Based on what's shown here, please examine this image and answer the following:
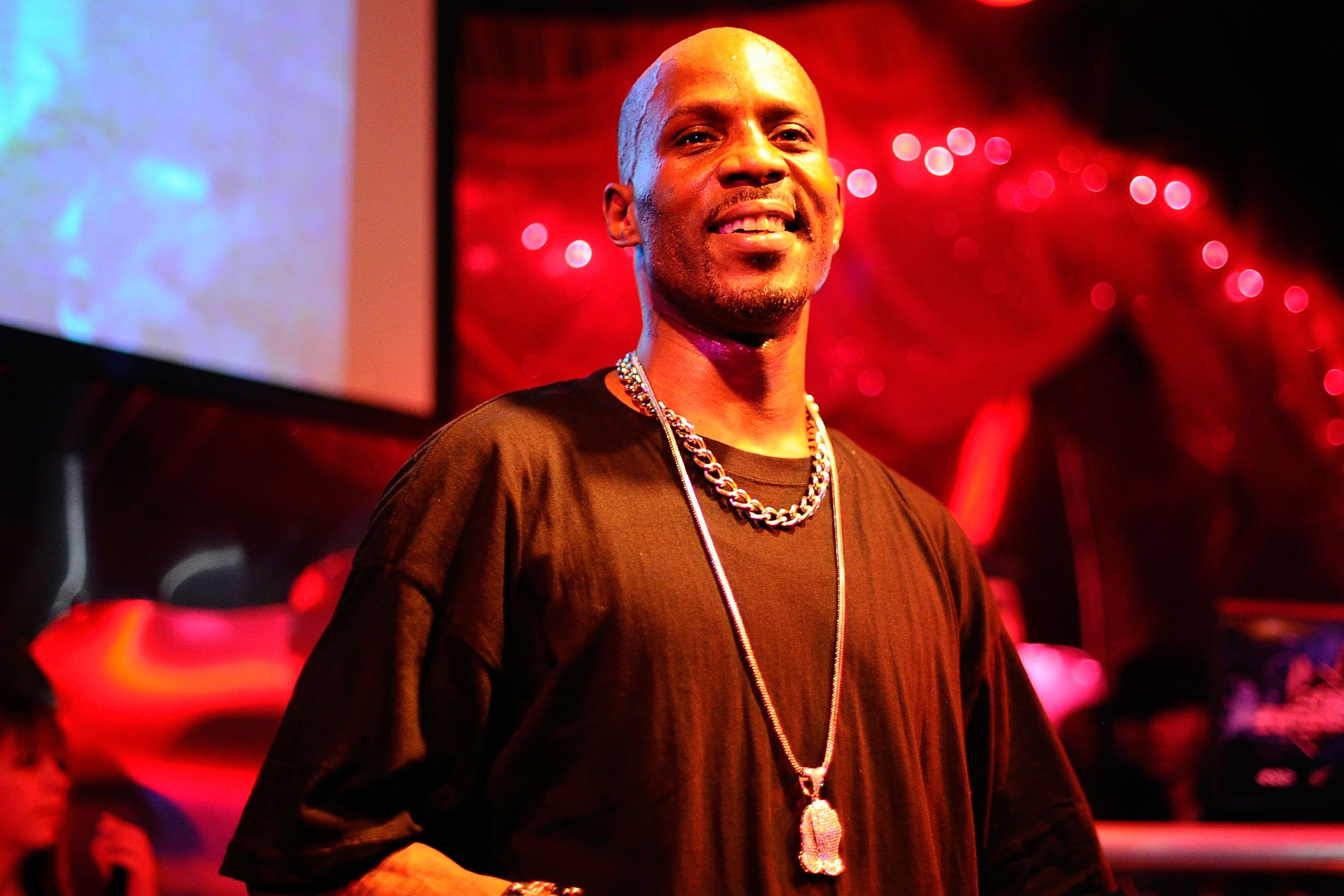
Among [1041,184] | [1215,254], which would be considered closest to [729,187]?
[1041,184]

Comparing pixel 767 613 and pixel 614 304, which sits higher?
pixel 614 304

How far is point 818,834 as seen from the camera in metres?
Result: 1.14

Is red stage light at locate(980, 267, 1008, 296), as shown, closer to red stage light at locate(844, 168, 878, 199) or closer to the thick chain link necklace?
red stage light at locate(844, 168, 878, 199)

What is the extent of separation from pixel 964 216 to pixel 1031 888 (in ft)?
8.15

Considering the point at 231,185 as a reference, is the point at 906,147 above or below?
above

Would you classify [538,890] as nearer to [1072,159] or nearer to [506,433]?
[506,433]

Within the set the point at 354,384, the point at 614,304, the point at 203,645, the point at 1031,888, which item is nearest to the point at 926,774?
the point at 1031,888

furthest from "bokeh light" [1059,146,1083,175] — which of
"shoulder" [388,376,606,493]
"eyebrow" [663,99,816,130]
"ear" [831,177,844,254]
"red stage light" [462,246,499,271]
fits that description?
"shoulder" [388,376,606,493]

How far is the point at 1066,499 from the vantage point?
3375mm

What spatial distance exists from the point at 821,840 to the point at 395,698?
441 mm

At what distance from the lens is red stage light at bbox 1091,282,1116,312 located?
11.4ft

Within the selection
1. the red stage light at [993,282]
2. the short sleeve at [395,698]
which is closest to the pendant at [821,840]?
the short sleeve at [395,698]

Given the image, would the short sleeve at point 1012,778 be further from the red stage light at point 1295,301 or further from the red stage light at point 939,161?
the red stage light at point 1295,301

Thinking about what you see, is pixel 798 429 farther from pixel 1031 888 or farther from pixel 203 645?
pixel 203 645
